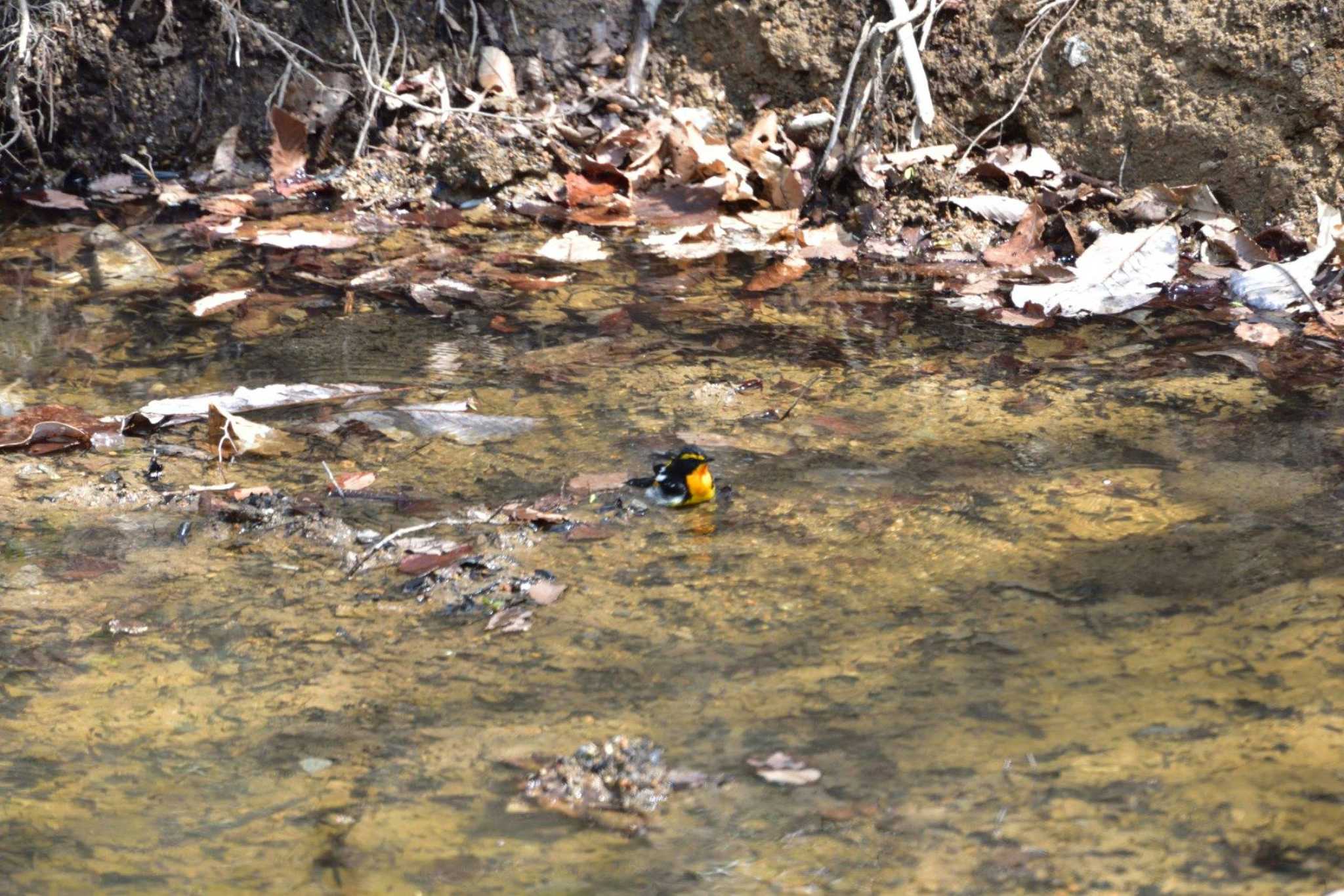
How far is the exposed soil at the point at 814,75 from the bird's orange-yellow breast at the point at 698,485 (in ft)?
8.55

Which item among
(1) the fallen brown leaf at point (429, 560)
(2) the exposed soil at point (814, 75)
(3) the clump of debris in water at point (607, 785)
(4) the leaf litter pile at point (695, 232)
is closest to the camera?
(3) the clump of debris in water at point (607, 785)

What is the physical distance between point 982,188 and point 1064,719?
3538 mm

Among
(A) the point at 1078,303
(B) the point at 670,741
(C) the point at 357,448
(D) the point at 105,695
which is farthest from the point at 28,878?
(A) the point at 1078,303

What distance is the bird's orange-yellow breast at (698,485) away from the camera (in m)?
2.84

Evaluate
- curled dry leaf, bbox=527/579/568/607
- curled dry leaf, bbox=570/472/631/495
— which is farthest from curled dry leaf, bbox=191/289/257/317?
curled dry leaf, bbox=527/579/568/607

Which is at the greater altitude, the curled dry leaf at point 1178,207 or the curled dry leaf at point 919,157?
the curled dry leaf at point 919,157

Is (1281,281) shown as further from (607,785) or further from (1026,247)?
(607,785)

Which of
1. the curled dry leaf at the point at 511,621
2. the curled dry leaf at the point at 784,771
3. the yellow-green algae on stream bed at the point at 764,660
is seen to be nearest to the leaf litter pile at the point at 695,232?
the yellow-green algae on stream bed at the point at 764,660

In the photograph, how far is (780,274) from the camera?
4.66 m

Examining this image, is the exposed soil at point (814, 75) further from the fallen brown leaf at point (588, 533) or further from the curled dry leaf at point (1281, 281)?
the fallen brown leaf at point (588, 533)

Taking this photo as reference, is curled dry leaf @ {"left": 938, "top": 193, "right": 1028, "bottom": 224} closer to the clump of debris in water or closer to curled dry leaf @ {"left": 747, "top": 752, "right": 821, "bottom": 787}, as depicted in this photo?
curled dry leaf @ {"left": 747, "top": 752, "right": 821, "bottom": 787}

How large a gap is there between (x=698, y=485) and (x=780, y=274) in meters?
1.98

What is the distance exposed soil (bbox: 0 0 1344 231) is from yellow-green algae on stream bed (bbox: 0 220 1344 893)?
1.57 meters

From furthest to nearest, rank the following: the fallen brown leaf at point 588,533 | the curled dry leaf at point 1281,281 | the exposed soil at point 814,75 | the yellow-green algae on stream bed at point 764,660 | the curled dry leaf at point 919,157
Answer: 1. the curled dry leaf at point 919,157
2. the exposed soil at point 814,75
3. the curled dry leaf at point 1281,281
4. the fallen brown leaf at point 588,533
5. the yellow-green algae on stream bed at point 764,660
